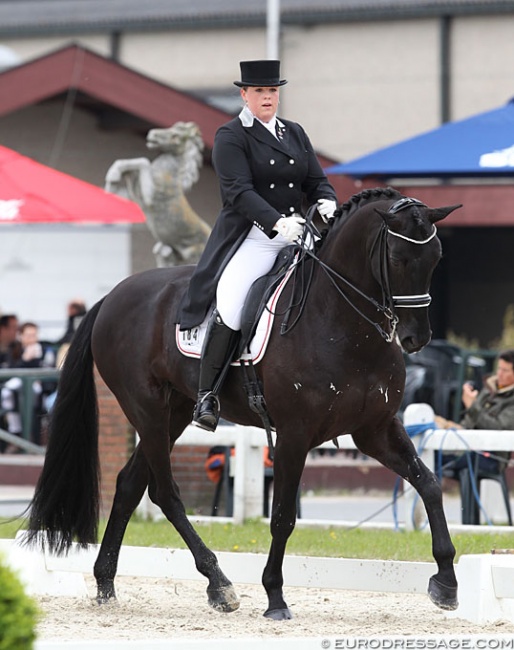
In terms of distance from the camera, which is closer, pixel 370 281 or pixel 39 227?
pixel 370 281

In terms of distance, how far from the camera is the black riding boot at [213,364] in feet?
24.0

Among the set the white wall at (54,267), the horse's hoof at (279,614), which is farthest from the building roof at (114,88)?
the horse's hoof at (279,614)

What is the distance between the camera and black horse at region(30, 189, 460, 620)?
6793mm

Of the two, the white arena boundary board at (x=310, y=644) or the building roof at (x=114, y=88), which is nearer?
the white arena boundary board at (x=310, y=644)

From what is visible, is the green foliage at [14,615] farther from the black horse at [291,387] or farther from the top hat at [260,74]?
the top hat at [260,74]

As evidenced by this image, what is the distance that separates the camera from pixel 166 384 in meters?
8.02

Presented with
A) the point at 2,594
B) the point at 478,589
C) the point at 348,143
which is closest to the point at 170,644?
the point at 2,594

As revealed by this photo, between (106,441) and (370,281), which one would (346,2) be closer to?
(106,441)

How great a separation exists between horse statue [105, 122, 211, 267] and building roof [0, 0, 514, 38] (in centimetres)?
1176

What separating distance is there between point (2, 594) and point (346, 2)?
73.9 feet

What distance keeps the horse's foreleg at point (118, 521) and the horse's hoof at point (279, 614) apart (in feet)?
3.70

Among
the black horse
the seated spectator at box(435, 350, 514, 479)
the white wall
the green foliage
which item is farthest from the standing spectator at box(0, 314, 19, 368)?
the green foliage

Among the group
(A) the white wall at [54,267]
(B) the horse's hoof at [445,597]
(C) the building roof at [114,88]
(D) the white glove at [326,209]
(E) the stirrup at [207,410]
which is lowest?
(B) the horse's hoof at [445,597]

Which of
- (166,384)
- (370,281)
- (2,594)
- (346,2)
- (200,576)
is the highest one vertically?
(346,2)
